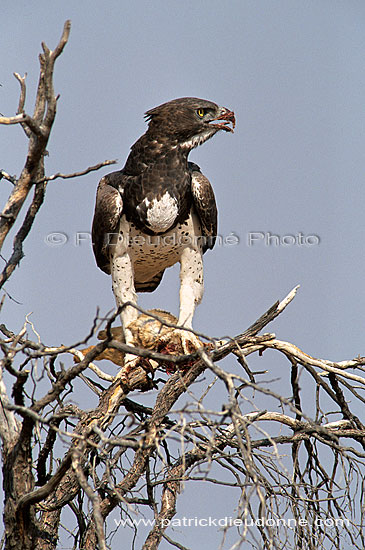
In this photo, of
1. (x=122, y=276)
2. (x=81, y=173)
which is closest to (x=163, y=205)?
(x=122, y=276)

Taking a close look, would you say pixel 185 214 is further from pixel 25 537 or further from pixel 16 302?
pixel 25 537

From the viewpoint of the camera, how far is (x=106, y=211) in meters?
5.84

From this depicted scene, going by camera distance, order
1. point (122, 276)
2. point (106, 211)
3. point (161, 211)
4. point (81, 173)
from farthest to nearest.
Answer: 1. point (122, 276)
2. point (106, 211)
3. point (161, 211)
4. point (81, 173)

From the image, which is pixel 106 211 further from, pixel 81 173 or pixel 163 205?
pixel 81 173

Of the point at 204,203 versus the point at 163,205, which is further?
the point at 204,203

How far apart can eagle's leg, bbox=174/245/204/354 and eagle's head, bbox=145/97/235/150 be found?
0.92 m

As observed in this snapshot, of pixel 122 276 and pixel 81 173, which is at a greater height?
pixel 122 276

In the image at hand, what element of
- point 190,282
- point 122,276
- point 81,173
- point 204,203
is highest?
point 204,203

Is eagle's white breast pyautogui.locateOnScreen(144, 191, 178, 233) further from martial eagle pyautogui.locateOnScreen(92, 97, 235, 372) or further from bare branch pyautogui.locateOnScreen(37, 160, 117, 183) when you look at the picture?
bare branch pyautogui.locateOnScreen(37, 160, 117, 183)

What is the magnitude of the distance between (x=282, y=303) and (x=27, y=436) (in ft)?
7.09

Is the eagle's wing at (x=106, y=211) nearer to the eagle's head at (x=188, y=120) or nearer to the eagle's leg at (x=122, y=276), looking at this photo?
the eagle's leg at (x=122, y=276)

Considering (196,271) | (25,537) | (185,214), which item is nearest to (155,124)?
(185,214)

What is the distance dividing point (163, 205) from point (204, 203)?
0.39 metres

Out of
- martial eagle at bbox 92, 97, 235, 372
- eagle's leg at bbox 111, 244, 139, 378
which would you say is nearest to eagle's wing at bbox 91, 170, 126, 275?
martial eagle at bbox 92, 97, 235, 372
